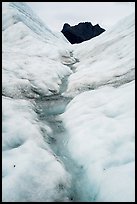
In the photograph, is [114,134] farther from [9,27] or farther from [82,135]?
[9,27]

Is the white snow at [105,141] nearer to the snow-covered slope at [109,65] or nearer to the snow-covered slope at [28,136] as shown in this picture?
the snow-covered slope at [28,136]

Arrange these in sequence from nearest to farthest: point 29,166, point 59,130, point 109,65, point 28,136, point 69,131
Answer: point 29,166
point 28,136
point 69,131
point 59,130
point 109,65

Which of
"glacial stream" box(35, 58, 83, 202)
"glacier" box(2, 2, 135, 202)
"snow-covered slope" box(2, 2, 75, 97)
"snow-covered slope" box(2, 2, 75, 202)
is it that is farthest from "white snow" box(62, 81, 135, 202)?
"snow-covered slope" box(2, 2, 75, 97)

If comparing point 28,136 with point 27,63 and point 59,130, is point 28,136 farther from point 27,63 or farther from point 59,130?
point 27,63

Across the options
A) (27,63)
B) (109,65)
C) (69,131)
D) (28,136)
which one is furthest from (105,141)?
(27,63)

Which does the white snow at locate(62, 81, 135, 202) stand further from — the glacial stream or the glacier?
the glacial stream

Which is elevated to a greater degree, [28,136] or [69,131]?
[28,136]

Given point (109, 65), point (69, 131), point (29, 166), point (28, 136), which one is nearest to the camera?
point (29, 166)

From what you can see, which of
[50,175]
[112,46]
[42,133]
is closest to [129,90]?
[42,133]

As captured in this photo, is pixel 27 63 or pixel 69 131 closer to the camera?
pixel 69 131
